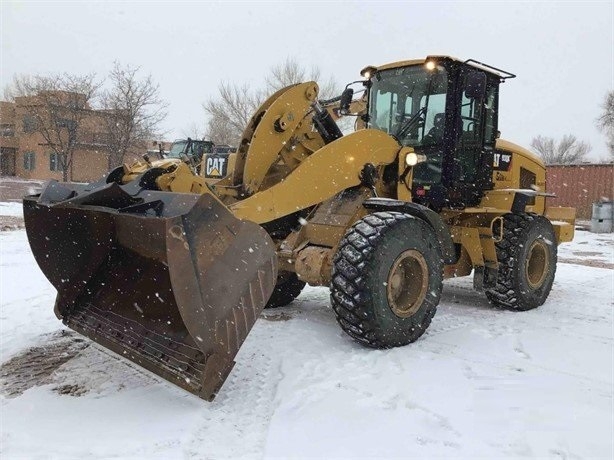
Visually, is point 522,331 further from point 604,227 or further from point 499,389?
point 604,227

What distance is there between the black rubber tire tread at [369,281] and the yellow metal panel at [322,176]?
1.67 feet

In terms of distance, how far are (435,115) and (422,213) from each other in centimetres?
138

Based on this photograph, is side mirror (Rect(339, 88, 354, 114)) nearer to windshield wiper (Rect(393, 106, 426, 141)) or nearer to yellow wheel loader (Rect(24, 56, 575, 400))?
yellow wheel loader (Rect(24, 56, 575, 400))

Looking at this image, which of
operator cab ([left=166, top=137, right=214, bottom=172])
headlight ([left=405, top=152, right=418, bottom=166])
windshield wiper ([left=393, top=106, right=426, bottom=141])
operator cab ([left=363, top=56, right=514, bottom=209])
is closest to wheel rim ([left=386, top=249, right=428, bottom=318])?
headlight ([left=405, top=152, right=418, bottom=166])

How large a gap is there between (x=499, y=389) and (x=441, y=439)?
96 cm

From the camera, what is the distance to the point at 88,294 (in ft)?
14.9

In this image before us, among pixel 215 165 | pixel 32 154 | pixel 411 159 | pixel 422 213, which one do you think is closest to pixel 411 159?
pixel 411 159

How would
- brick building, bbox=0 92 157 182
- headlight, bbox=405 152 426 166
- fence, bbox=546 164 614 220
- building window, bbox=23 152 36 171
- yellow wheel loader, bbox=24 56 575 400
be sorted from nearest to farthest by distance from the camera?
1. yellow wheel loader, bbox=24 56 575 400
2. headlight, bbox=405 152 426 166
3. fence, bbox=546 164 614 220
4. brick building, bbox=0 92 157 182
5. building window, bbox=23 152 36 171

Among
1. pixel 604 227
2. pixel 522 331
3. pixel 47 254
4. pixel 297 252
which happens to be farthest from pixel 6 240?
pixel 604 227

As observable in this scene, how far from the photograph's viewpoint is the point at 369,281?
432cm

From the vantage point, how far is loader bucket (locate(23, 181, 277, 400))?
10.6 ft

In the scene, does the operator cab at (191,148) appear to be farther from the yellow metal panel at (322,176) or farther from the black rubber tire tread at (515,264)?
the yellow metal panel at (322,176)

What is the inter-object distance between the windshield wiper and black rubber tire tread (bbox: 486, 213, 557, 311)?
5.62ft

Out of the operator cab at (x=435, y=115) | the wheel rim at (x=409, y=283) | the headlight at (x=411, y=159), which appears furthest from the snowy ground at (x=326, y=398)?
the headlight at (x=411, y=159)
